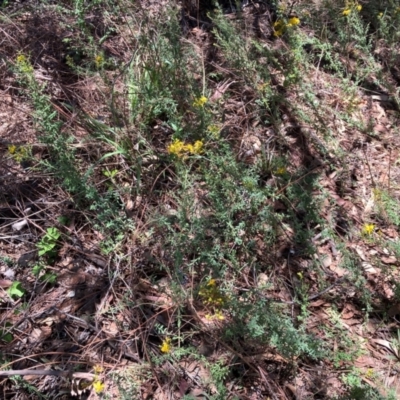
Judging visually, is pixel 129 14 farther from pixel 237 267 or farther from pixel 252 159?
pixel 237 267

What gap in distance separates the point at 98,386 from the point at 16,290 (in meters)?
0.89

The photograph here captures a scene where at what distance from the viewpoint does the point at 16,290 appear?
2.73 m

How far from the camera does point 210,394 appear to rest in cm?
238

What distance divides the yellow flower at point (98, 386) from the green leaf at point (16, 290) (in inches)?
29.6

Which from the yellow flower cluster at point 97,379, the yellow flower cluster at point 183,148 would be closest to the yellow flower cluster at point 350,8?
the yellow flower cluster at point 183,148

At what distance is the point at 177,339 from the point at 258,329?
21.2 inches

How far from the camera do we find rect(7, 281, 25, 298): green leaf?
2722 mm

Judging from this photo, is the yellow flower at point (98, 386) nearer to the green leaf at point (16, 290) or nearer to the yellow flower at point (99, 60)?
the green leaf at point (16, 290)

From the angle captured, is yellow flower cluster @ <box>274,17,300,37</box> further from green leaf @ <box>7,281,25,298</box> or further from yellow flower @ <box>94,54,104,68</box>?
green leaf @ <box>7,281,25,298</box>

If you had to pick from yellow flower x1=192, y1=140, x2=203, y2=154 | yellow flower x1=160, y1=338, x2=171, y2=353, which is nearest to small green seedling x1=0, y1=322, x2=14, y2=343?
yellow flower x1=160, y1=338, x2=171, y2=353

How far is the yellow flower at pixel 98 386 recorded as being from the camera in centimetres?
221

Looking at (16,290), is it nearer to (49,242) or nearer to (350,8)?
(49,242)

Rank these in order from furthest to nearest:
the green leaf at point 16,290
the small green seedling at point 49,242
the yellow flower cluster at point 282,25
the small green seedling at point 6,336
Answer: the yellow flower cluster at point 282,25
the small green seedling at point 49,242
the green leaf at point 16,290
the small green seedling at point 6,336

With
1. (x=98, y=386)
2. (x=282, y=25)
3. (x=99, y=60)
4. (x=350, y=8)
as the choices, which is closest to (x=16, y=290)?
(x=98, y=386)
